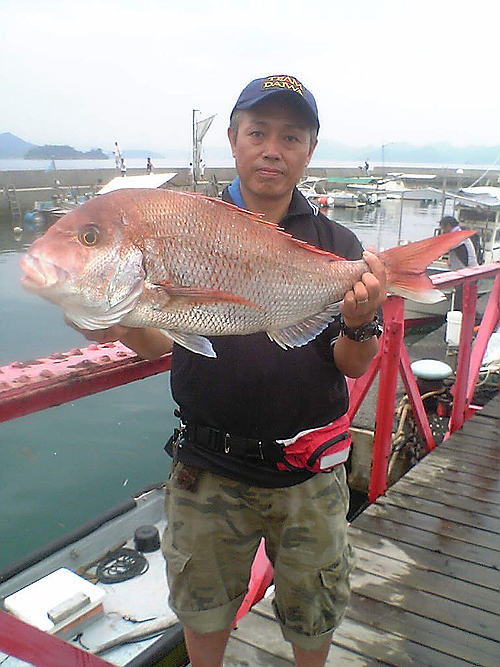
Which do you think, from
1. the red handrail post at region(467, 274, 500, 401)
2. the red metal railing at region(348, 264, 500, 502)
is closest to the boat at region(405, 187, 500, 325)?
the red handrail post at region(467, 274, 500, 401)

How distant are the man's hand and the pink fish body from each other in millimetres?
45

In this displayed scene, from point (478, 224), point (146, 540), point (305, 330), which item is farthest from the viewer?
point (478, 224)

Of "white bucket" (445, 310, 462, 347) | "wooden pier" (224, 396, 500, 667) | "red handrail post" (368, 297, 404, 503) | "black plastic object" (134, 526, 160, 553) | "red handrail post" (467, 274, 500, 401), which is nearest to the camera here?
"wooden pier" (224, 396, 500, 667)

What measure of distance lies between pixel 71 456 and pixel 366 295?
8290 millimetres

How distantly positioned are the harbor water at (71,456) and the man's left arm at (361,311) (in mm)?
4353

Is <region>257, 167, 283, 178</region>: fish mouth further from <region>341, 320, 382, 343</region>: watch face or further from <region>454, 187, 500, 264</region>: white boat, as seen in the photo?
<region>454, 187, 500, 264</region>: white boat

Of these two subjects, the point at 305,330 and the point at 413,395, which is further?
the point at 413,395

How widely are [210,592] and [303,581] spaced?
1.10 feet

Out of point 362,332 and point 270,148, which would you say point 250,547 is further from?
point 270,148

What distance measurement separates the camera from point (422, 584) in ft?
9.29

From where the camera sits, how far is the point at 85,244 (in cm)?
146

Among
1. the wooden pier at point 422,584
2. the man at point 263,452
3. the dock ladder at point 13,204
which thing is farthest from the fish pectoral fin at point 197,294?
the dock ladder at point 13,204

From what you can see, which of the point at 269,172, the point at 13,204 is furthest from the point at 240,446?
the point at 13,204

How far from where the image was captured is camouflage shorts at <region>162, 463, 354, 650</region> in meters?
1.87
